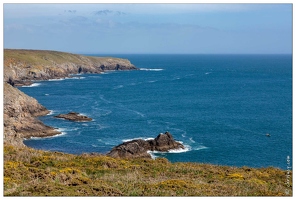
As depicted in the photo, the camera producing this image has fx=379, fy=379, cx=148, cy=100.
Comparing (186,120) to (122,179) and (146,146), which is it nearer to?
(146,146)

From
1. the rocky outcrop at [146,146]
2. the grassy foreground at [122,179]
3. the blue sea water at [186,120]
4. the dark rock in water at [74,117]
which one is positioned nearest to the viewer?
the grassy foreground at [122,179]

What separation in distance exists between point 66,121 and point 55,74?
10534 centimetres

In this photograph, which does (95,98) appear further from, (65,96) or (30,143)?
(30,143)

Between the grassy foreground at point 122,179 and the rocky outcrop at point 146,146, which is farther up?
the grassy foreground at point 122,179

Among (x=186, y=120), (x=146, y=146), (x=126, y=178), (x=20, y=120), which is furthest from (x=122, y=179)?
(x=186, y=120)

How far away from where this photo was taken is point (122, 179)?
22.9 meters

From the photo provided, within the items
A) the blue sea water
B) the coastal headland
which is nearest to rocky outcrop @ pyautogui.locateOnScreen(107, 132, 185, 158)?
the blue sea water

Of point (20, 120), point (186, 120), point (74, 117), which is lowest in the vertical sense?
point (74, 117)

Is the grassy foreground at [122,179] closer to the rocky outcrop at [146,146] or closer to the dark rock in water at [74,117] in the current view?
the rocky outcrop at [146,146]

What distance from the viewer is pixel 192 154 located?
6291 centimetres

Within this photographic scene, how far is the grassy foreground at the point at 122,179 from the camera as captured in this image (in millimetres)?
18703

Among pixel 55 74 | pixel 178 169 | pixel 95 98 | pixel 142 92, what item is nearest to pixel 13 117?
pixel 95 98

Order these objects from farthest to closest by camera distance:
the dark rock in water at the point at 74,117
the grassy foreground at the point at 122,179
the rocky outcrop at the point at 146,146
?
1. the dark rock in water at the point at 74,117
2. the rocky outcrop at the point at 146,146
3. the grassy foreground at the point at 122,179

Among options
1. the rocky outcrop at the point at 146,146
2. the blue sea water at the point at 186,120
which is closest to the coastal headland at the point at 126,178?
the rocky outcrop at the point at 146,146
